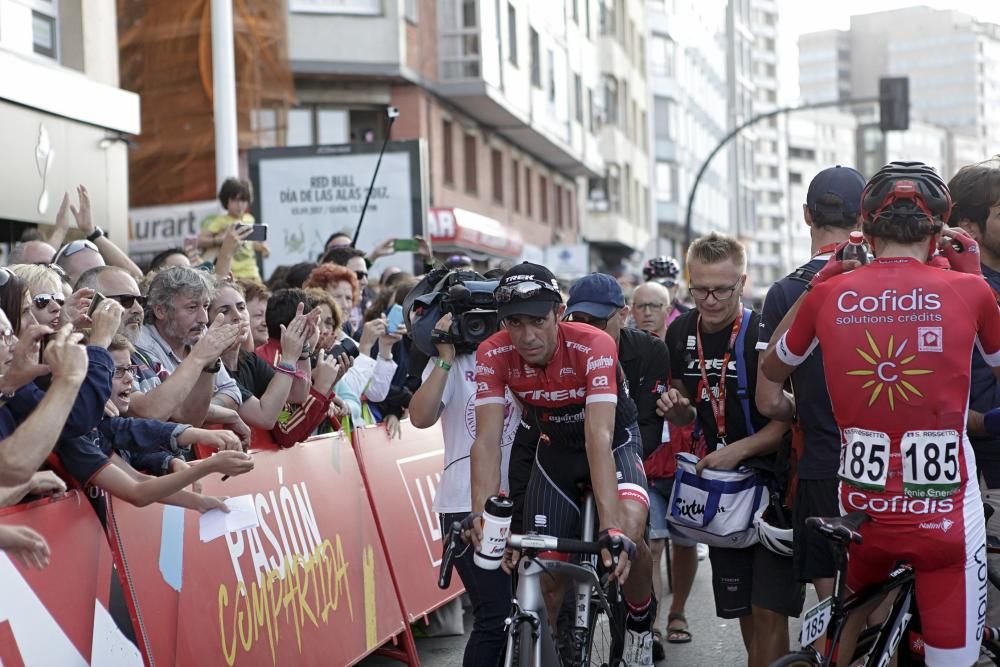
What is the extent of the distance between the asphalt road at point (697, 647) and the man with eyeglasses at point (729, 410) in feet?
4.20

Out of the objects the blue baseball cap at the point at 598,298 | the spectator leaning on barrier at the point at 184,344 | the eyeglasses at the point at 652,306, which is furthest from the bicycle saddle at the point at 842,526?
the eyeglasses at the point at 652,306

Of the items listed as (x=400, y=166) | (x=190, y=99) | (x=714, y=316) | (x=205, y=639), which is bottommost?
(x=205, y=639)

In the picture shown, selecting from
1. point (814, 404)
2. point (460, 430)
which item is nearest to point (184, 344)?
point (460, 430)

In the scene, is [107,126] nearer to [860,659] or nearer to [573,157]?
[860,659]

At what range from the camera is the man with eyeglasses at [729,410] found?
19.9 feet

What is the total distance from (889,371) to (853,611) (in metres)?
0.85

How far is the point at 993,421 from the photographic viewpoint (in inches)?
203

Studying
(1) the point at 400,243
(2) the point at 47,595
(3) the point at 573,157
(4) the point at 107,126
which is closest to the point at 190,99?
(4) the point at 107,126

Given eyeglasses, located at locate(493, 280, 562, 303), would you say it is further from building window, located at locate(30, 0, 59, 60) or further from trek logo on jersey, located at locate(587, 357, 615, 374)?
building window, located at locate(30, 0, 59, 60)

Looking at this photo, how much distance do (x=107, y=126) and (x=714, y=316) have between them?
34.0 ft

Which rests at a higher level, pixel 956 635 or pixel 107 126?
pixel 107 126

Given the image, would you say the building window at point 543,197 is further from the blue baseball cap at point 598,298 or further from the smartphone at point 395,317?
the blue baseball cap at point 598,298

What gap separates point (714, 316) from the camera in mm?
6586

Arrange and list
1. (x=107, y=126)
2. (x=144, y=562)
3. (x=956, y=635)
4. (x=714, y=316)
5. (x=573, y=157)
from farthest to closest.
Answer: (x=573, y=157) → (x=107, y=126) → (x=714, y=316) → (x=144, y=562) → (x=956, y=635)
